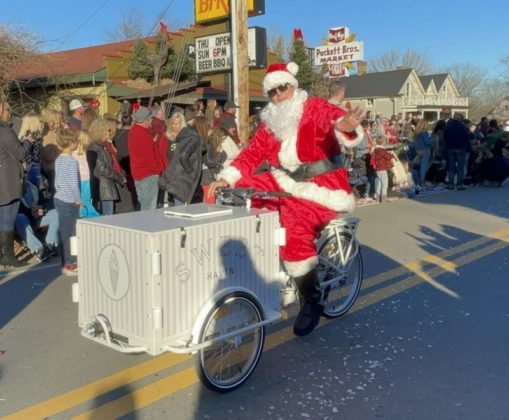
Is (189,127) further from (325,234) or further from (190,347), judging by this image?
(190,347)

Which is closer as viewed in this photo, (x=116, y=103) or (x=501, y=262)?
(x=501, y=262)

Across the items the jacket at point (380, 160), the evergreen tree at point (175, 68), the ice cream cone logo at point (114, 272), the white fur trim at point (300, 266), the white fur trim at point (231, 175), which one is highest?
the evergreen tree at point (175, 68)

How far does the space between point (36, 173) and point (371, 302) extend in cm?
476

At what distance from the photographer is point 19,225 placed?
24.1ft

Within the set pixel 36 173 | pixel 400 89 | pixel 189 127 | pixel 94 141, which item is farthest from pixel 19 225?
pixel 400 89

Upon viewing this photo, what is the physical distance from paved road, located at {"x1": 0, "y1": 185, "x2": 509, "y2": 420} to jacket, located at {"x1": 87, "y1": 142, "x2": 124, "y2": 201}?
1262mm

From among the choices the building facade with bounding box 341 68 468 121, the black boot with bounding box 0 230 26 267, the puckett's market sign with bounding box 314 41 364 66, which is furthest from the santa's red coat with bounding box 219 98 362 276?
the building facade with bounding box 341 68 468 121

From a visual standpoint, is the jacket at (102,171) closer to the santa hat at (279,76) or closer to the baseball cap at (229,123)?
the santa hat at (279,76)

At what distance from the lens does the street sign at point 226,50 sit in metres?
11.8

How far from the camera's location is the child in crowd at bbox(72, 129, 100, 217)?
7020 mm

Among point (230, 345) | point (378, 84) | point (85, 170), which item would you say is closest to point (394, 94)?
point (378, 84)

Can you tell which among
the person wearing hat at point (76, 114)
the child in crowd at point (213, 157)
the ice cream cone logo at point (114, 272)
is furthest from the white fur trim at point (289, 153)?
the person wearing hat at point (76, 114)

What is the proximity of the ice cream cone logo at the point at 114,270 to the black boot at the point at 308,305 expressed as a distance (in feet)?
4.71

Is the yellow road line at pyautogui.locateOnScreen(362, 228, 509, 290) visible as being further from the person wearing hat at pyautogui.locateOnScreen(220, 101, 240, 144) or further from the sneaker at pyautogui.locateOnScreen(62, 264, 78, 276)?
the person wearing hat at pyautogui.locateOnScreen(220, 101, 240, 144)
